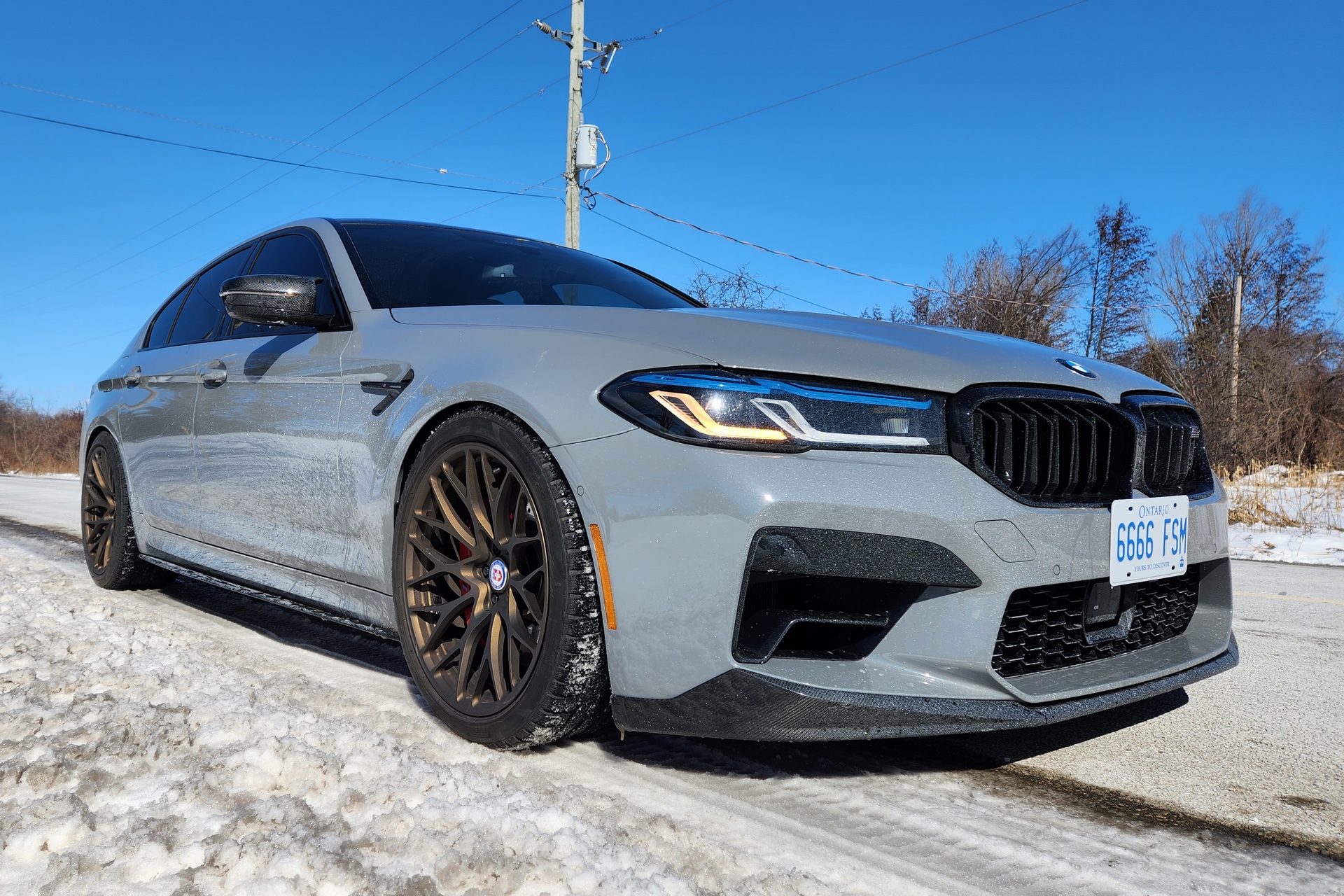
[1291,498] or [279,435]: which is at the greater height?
[279,435]

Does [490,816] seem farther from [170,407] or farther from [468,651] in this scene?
[170,407]

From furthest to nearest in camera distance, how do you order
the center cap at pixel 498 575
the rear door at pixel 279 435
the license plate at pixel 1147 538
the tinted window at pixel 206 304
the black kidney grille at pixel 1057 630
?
the tinted window at pixel 206 304 < the rear door at pixel 279 435 < the center cap at pixel 498 575 < the license plate at pixel 1147 538 < the black kidney grille at pixel 1057 630

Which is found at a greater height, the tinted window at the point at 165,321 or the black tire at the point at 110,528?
the tinted window at the point at 165,321

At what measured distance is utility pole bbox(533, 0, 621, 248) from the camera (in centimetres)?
1576

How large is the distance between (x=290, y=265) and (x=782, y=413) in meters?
2.40

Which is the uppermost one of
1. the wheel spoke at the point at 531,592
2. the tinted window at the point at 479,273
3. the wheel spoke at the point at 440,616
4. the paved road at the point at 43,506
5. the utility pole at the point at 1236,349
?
the utility pole at the point at 1236,349

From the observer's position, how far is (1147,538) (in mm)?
2125

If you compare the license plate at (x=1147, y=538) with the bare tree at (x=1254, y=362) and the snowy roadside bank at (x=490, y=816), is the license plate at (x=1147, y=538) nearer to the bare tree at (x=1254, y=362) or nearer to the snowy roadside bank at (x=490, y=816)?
the snowy roadside bank at (x=490, y=816)

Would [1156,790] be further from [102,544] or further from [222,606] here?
[102,544]

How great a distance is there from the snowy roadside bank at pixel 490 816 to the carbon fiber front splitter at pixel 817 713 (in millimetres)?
185

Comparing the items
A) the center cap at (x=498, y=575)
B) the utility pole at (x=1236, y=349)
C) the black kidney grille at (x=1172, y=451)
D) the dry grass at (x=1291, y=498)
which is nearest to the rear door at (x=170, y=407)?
the center cap at (x=498, y=575)

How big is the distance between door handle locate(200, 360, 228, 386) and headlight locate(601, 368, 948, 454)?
2151mm

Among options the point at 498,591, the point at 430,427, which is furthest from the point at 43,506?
the point at 498,591

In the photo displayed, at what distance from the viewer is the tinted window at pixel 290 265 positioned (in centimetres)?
301
